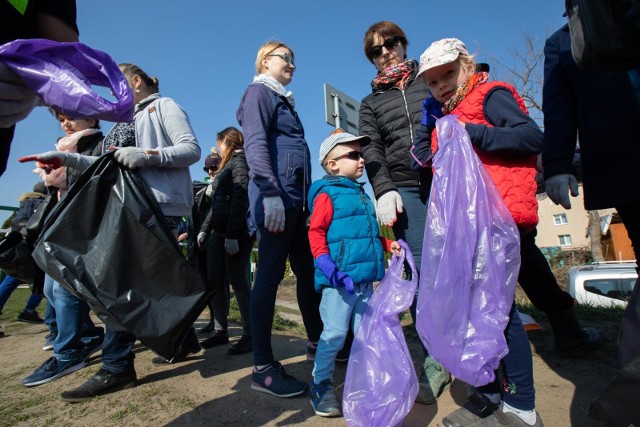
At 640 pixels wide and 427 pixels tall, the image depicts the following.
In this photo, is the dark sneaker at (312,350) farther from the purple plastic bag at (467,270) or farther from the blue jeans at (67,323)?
the blue jeans at (67,323)

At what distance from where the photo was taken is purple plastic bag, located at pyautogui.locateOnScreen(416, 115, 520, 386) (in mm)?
1545

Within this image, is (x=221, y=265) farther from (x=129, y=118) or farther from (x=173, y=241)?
(x=129, y=118)

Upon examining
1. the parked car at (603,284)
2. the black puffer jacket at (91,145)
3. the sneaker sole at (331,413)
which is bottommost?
the parked car at (603,284)

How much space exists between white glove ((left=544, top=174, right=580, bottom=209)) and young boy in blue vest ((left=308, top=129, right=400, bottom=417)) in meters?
0.78

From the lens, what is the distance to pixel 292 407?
2.07 metres

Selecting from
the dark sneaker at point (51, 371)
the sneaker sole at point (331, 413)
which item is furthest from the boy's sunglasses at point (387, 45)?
the dark sneaker at point (51, 371)

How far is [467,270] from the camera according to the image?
1589mm

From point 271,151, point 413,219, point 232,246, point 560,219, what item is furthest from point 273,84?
point 560,219

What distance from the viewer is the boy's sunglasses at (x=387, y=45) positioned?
8.63 ft

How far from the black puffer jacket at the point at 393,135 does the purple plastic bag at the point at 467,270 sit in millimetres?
609

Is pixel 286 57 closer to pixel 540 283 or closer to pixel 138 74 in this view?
pixel 138 74

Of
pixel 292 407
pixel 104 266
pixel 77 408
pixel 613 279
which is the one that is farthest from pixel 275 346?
pixel 613 279

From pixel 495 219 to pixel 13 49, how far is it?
1764 mm

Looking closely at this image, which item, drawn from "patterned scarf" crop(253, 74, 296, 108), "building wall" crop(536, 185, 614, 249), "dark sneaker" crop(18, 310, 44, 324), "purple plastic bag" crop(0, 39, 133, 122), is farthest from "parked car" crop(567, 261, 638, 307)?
"building wall" crop(536, 185, 614, 249)
